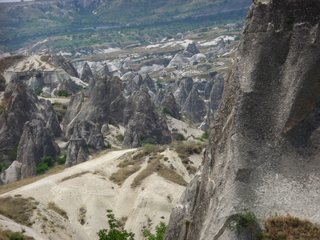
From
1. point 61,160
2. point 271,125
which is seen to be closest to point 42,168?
point 61,160

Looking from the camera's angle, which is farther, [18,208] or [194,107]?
[194,107]

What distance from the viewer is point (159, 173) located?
44.9 metres

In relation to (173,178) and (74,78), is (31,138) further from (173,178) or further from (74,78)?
(74,78)

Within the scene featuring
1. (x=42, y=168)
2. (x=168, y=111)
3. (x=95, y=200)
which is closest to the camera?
(x=95, y=200)

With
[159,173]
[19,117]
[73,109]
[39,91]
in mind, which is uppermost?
[19,117]

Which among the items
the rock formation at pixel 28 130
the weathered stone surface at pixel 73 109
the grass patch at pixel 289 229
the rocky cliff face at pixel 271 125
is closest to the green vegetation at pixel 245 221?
the rocky cliff face at pixel 271 125

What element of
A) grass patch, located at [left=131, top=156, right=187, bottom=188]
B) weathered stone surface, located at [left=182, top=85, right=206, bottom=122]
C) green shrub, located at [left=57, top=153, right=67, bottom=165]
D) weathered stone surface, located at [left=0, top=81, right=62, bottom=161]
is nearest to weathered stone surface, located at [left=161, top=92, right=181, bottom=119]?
weathered stone surface, located at [left=182, top=85, right=206, bottom=122]

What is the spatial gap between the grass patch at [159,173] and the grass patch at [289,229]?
2636 centimetres

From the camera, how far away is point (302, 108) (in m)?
18.1

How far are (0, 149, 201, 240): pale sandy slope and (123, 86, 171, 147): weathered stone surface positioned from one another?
22991mm

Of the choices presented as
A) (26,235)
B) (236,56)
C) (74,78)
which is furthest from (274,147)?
(74,78)

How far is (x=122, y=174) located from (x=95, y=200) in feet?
18.4

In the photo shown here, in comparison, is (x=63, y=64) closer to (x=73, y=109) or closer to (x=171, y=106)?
(x=171, y=106)

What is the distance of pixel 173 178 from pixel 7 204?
14.5m
